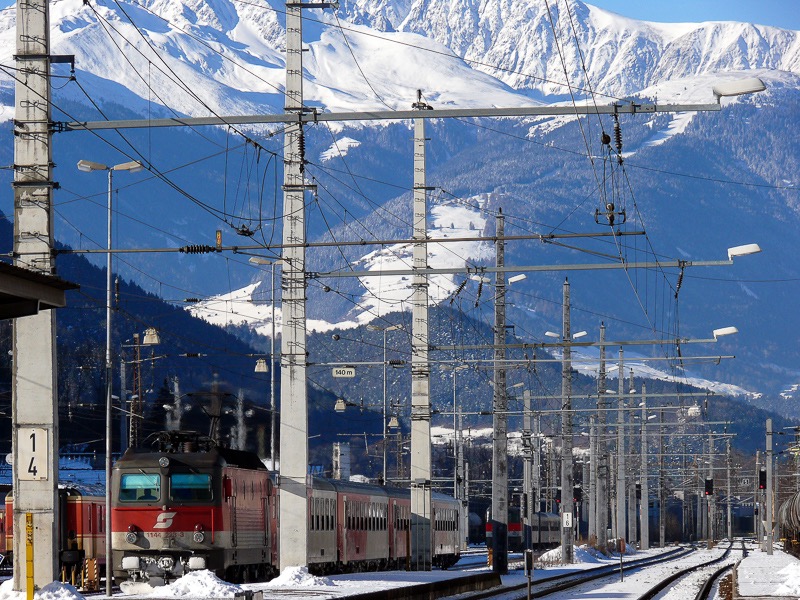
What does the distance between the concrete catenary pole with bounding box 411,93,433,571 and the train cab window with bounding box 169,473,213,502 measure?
591 inches

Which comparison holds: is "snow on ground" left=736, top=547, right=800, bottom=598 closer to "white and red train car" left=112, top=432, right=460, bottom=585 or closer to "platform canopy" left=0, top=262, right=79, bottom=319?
"white and red train car" left=112, top=432, right=460, bottom=585

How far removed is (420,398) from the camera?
59.6m

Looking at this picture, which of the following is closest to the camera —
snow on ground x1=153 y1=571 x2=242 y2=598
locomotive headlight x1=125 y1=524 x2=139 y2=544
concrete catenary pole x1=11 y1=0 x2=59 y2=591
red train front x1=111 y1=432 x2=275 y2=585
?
concrete catenary pole x1=11 y1=0 x2=59 y2=591

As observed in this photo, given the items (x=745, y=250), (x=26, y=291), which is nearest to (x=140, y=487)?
(x=745, y=250)

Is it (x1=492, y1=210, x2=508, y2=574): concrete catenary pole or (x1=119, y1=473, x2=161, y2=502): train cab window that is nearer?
(x1=119, y1=473, x2=161, y2=502): train cab window

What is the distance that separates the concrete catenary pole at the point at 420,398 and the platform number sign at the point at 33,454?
28.7 m

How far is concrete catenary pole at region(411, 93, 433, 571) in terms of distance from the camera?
194 ft

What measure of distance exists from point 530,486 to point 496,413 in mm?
22738

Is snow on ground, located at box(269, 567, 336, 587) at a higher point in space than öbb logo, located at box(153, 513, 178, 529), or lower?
lower

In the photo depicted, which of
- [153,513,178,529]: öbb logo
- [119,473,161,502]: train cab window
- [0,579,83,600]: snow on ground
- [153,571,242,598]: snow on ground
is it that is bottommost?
[153,571,242,598]: snow on ground

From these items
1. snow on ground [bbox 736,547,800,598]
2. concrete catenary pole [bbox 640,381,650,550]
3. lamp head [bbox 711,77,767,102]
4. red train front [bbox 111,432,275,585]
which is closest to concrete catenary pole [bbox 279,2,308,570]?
red train front [bbox 111,432,275,585]

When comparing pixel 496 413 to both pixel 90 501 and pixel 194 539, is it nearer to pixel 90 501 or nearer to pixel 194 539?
pixel 90 501

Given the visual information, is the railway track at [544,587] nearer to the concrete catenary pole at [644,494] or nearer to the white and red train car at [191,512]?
the white and red train car at [191,512]

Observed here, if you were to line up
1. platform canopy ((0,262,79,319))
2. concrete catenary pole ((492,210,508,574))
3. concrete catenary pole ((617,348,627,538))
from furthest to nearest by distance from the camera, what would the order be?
concrete catenary pole ((617,348,627,538)), concrete catenary pole ((492,210,508,574)), platform canopy ((0,262,79,319))
